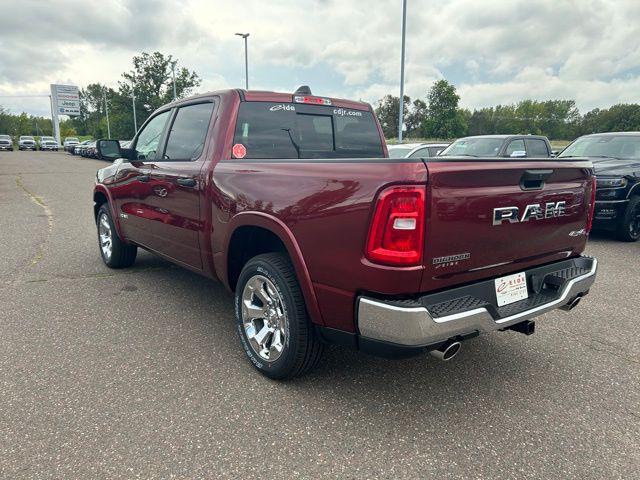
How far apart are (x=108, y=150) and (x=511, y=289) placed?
13.4 feet

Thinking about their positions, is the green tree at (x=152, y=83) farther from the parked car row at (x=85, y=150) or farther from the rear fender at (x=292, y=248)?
the rear fender at (x=292, y=248)

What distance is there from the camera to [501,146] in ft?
31.5

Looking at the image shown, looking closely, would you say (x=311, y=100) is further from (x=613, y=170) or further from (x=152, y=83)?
(x=152, y=83)

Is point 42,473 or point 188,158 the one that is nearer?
point 42,473

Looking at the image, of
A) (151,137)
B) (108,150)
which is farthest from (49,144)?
(151,137)

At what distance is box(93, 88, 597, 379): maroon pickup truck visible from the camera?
82.9 inches

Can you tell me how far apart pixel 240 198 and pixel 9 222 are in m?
7.64

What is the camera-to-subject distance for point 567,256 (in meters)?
2.96

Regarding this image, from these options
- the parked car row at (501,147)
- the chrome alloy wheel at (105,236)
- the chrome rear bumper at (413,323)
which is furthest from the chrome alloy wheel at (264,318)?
the parked car row at (501,147)

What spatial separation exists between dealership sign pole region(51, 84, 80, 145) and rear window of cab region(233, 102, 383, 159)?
3347 inches

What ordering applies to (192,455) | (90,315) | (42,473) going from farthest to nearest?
1. (90,315)
2. (192,455)
3. (42,473)

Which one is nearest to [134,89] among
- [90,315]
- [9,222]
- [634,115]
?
[9,222]

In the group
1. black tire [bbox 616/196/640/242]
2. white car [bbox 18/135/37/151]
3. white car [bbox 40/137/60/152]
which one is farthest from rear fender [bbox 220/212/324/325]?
white car [bbox 40/137/60/152]

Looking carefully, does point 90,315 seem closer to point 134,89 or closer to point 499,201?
point 499,201
